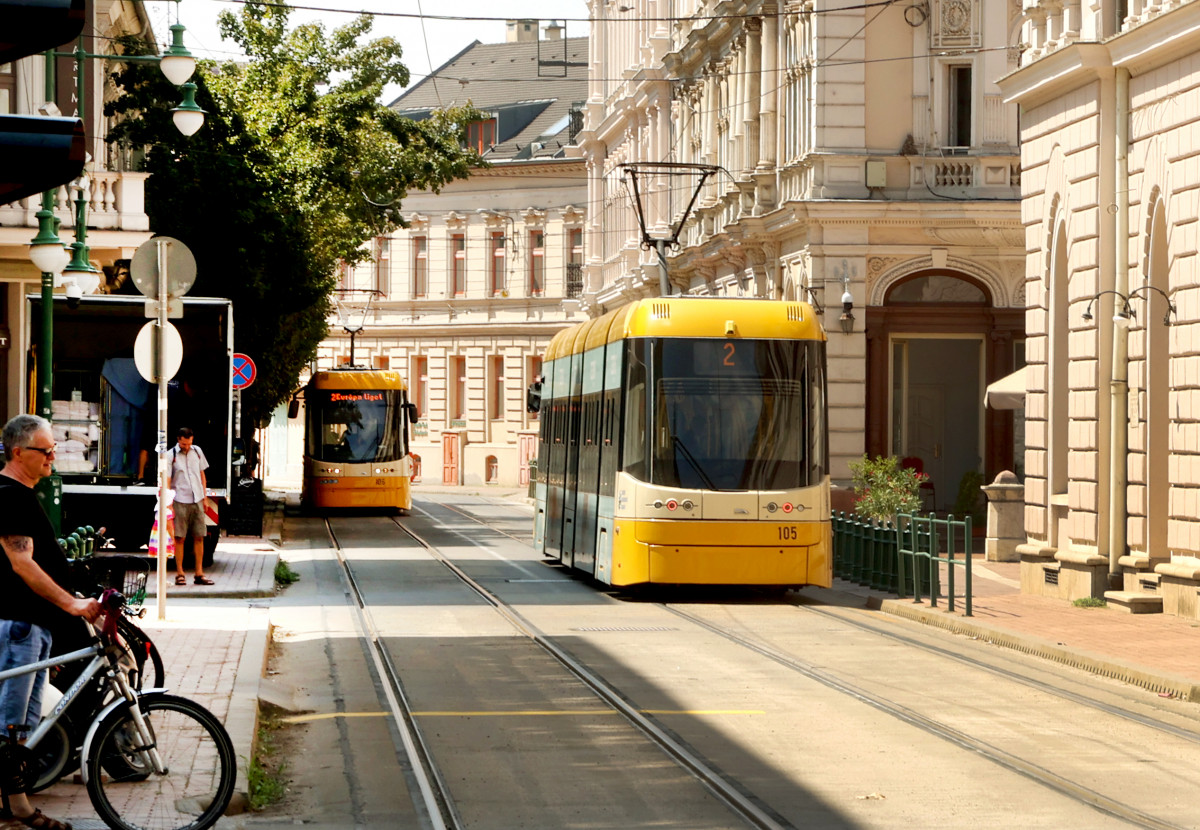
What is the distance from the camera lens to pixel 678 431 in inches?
763

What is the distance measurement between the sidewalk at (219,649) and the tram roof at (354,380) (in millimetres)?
16408

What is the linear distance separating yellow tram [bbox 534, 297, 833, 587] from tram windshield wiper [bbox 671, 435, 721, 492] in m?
0.01

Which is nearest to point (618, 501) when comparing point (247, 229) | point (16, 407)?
point (16, 407)

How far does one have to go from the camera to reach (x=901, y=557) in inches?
763

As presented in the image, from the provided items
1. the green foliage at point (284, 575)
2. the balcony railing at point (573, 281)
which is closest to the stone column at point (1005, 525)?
the green foliage at point (284, 575)

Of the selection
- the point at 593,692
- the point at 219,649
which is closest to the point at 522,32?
the point at 219,649

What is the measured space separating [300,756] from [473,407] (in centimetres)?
5845

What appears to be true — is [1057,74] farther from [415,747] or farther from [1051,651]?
[415,747]

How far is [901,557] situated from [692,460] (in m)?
2.39

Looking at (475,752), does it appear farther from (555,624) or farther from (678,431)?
(678,431)

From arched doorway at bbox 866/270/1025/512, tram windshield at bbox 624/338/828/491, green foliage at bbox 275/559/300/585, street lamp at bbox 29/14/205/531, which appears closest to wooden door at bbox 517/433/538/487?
arched doorway at bbox 866/270/1025/512

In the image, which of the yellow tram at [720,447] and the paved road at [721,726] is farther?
the yellow tram at [720,447]

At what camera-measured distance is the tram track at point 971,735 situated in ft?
28.9

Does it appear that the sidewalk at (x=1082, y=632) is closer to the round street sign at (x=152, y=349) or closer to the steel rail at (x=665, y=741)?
the steel rail at (x=665, y=741)
